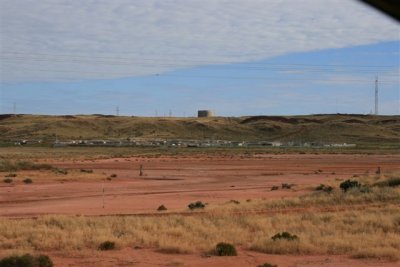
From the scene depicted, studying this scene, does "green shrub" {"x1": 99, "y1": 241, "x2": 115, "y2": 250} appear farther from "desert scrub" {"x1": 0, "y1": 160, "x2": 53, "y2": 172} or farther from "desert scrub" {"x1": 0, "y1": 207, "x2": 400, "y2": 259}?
"desert scrub" {"x1": 0, "y1": 160, "x2": 53, "y2": 172}

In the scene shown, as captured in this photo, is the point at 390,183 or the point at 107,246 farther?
the point at 390,183

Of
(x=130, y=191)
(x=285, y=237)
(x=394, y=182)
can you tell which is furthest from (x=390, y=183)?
(x=285, y=237)

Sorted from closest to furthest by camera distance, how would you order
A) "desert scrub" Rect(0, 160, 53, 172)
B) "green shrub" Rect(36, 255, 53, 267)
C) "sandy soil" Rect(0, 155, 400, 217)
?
1. "green shrub" Rect(36, 255, 53, 267)
2. "sandy soil" Rect(0, 155, 400, 217)
3. "desert scrub" Rect(0, 160, 53, 172)

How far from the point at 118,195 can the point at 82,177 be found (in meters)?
16.5

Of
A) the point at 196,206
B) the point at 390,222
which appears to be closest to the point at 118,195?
the point at 196,206

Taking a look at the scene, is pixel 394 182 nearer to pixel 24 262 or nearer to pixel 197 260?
pixel 197 260

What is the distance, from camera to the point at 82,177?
56625mm

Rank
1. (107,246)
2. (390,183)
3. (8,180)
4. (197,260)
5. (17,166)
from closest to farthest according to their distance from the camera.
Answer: (197,260), (107,246), (390,183), (8,180), (17,166)

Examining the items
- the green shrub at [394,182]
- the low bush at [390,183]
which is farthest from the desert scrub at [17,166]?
the green shrub at [394,182]

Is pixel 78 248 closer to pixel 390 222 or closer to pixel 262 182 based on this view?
pixel 390 222

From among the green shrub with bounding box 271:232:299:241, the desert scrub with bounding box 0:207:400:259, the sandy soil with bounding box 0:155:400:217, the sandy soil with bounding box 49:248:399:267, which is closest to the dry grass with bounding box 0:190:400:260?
the desert scrub with bounding box 0:207:400:259

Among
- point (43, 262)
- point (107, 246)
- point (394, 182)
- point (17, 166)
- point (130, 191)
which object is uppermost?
point (394, 182)

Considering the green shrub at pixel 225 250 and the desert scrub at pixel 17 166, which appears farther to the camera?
the desert scrub at pixel 17 166

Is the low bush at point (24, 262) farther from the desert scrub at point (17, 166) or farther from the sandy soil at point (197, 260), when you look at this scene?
the desert scrub at point (17, 166)
